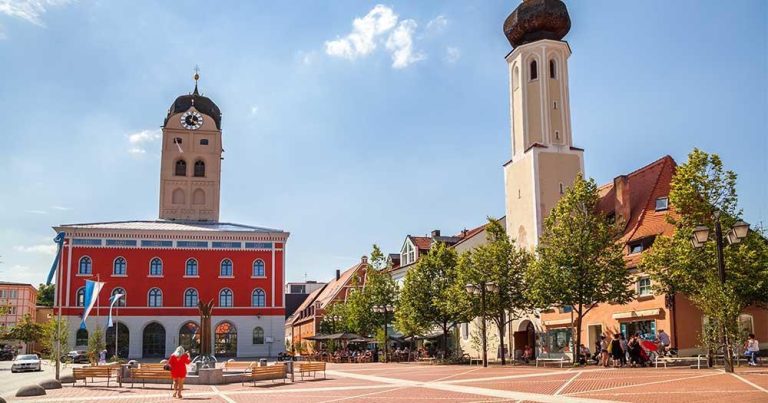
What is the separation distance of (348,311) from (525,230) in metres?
16.2

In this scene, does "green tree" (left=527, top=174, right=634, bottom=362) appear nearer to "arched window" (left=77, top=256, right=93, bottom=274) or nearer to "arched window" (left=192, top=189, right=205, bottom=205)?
"arched window" (left=77, top=256, right=93, bottom=274)

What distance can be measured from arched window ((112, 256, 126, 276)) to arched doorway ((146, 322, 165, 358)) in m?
5.05

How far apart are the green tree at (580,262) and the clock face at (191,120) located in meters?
50.0

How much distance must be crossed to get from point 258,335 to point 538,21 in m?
35.0

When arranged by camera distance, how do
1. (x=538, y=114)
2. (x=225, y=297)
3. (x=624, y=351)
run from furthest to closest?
(x=225, y=297) < (x=538, y=114) < (x=624, y=351)

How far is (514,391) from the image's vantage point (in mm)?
20531

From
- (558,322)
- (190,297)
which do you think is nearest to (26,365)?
(190,297)

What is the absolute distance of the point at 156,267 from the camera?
6425cm

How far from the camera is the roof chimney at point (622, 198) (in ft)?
138

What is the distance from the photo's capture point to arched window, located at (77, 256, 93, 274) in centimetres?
6269

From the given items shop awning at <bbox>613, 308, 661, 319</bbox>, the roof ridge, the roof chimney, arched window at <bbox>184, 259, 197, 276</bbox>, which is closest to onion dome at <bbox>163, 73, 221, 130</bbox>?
arched window at <bbox>184, 259, 197, 276</bbox>

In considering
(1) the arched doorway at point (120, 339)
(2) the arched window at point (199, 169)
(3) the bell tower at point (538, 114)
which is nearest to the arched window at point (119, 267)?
(1) the arched doorway at point (120, 339)

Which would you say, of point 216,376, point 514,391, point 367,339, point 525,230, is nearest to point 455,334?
point 367,339

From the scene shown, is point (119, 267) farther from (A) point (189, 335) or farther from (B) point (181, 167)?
(B) point (181, 167)
